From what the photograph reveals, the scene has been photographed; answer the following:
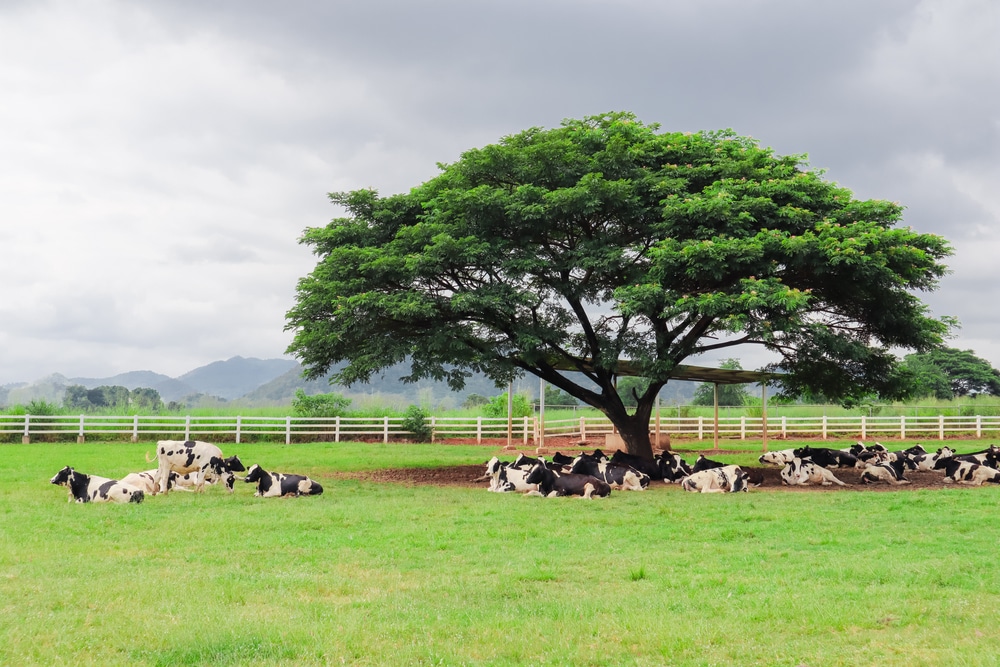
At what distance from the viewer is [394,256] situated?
18109 millimetres

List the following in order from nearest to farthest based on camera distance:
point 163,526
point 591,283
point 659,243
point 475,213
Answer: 1. point 163,526
2. point 659,243
3. point 475,213
4. point 591,283

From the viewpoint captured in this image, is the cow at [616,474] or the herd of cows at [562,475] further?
the cow at [616,474]

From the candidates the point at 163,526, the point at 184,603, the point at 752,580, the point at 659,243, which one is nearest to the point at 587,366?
the point at 659,243

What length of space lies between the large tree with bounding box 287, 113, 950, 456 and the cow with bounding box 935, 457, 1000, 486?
2.81 meters

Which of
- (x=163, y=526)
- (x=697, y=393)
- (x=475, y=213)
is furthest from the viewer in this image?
(x=697, y=393)

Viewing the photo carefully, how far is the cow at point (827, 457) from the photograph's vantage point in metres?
20.4

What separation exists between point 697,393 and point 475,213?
135 ft

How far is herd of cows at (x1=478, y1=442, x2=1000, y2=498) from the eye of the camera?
15195mm

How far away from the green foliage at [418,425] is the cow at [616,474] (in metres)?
16.7

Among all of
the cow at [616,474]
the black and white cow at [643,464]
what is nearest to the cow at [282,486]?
the cow at [616,474]

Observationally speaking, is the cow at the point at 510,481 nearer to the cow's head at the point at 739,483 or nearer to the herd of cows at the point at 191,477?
the herd of cows at the point at 191,477

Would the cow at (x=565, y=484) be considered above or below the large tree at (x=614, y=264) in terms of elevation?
below

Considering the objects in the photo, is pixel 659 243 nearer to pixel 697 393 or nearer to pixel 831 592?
pixel 831 592

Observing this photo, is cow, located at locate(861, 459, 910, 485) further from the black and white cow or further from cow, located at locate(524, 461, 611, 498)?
cow, located at locate(524, 461, 611, 498)
